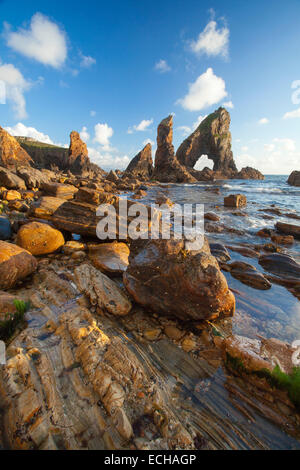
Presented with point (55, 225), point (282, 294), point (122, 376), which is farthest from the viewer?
point (55, 225)

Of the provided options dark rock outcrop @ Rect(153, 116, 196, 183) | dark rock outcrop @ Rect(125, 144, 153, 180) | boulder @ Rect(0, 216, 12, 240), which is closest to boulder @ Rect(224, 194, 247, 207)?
boulder @ Rect(0, 216, 12, 240)

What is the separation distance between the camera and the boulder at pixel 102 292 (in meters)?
2.80

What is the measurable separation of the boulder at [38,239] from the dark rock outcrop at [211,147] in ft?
286

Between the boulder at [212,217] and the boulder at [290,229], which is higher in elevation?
the boulder at [212,217]

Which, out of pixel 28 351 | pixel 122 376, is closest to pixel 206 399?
pixel 122 376

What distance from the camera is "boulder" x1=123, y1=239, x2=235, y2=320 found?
257cm

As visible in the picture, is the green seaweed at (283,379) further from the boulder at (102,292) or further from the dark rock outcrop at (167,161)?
the dark rock outcrop at (167,161)

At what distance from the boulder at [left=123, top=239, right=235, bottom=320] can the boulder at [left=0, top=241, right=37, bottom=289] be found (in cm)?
183

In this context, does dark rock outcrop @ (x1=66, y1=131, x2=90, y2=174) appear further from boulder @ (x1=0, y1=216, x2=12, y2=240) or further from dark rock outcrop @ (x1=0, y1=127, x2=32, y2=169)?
boulder @ (x1=0, y1=216, x2=12, y2=240)

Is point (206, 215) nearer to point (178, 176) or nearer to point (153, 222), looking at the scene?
point (153, 222)

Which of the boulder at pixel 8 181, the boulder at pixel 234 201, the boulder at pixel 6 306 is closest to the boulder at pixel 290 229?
the boulder at pixel 234 201

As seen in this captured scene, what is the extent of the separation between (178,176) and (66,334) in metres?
54.2

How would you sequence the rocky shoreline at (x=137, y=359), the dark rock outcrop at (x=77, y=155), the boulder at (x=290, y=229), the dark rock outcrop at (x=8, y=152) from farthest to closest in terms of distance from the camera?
the dark rock outcrop at (x=77, y=155), the dark rock outcrop at (x=8, y=152), the boulder at (x=290, y=229), the rocky shoreline at (x=137, y=359)
